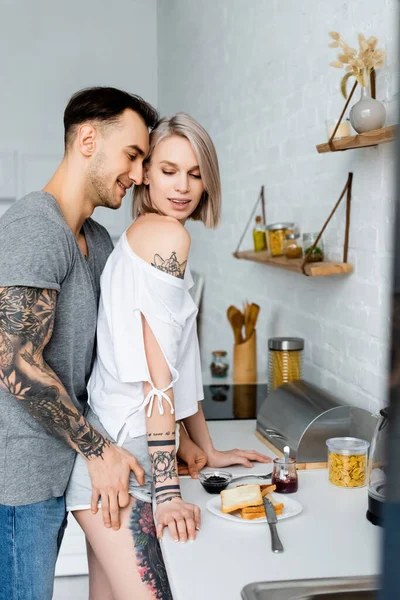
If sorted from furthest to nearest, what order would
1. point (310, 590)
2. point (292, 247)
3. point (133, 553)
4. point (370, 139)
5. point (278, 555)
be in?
point (292, 247) → point (370, 139) → point (133, 553) → point (278, 555) → point (310, 590)

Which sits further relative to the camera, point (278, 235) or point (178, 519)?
point (278, 235)

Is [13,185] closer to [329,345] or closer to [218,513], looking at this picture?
[329,345]

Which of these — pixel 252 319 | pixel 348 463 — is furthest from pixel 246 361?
pixel 348 463

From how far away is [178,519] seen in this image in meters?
1.34

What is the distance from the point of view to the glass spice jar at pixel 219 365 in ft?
10.6

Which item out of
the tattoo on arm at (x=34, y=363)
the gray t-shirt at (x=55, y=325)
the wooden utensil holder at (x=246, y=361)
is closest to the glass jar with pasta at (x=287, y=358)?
the wooden utensil holder at (x=246, y=361)

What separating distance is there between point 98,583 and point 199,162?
1.02 meters

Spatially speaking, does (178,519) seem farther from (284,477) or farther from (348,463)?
(348,463)

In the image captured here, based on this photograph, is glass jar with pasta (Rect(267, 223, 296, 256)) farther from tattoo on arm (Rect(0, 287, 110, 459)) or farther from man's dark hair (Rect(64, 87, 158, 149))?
tattoo on arm (Rect(0, 287, 110, 459))

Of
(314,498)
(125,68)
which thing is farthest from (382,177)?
(125,68)

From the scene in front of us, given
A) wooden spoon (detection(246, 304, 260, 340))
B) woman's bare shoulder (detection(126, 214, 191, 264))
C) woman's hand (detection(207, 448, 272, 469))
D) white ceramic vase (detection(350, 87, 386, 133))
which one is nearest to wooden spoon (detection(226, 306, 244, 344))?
wooden spoon (detection(246, 304, 260, 340))

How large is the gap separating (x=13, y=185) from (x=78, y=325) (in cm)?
420

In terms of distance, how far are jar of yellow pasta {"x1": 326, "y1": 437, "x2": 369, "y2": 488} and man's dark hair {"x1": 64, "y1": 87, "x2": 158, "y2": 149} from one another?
2.94ft

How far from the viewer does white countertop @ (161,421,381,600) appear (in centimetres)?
114
